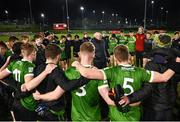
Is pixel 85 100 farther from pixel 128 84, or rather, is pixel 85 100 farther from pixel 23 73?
pixel 23 73

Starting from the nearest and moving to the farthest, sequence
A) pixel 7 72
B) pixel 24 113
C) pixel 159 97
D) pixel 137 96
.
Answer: pixel 137 96 → pixel 159 97 → pixel 24 113 → pixel 7 72

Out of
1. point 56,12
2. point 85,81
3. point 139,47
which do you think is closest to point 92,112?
point 85,81

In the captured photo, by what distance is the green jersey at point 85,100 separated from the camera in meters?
4.00

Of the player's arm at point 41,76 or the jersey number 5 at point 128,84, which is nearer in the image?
the jersey number 5 at point 128,84

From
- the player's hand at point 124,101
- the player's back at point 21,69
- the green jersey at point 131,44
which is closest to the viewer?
the player's hand at point 124,101

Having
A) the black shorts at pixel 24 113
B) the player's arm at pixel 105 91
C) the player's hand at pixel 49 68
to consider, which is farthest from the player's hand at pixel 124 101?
the black shorts at pixel 24 113

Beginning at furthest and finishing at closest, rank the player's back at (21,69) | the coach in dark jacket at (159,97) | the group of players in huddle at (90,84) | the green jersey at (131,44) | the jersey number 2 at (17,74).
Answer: the green jersey at (131,44), the jersey number 2 at (17,74), the player's back at (21,69), the coach in dark jacket at (159,97), the group of players in huddle at (90,84)

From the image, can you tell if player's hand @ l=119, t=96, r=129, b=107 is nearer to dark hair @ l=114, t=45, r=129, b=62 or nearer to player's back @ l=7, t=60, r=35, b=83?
dark hair @ l=114, t=45, r=129, b=62

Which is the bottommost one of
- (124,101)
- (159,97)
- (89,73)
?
(159,97)

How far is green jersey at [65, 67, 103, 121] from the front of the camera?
400 cm

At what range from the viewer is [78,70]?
3.72 meters

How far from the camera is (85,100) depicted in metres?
4.04

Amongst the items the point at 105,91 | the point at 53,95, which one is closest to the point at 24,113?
the point at 53,95

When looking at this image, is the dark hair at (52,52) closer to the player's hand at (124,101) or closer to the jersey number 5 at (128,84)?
the jersey number 5 at (128,84)
